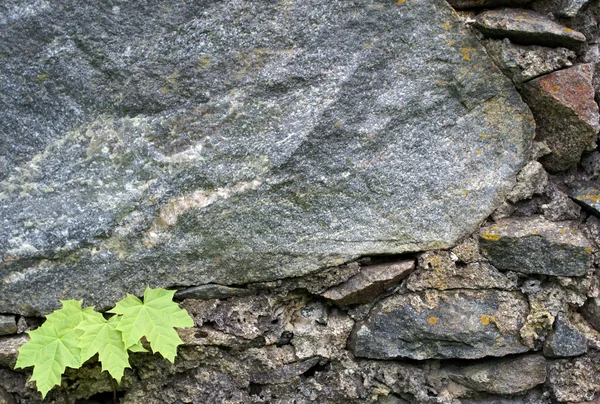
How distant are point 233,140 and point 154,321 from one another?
57 centimetres

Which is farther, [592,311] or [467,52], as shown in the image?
[592,311]

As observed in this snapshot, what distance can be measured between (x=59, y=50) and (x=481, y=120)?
123 centimetres

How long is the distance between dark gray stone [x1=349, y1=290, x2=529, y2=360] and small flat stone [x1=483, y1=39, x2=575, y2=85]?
26.5 inches

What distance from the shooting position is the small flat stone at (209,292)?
1687mm

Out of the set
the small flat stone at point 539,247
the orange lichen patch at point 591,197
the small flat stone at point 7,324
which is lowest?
the small flat stone at point 539,247

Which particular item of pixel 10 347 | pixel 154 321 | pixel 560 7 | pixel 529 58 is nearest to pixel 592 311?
pixel 529 58

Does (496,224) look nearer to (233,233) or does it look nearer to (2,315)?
(233,233)

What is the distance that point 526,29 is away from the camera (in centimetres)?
156

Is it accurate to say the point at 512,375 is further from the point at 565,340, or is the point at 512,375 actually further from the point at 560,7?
the point at 560,7

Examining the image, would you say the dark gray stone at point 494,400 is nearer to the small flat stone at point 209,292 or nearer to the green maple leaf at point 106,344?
the small flat stone at point 209,292

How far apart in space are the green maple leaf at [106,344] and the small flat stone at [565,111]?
1.40 meters

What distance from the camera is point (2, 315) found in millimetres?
1683

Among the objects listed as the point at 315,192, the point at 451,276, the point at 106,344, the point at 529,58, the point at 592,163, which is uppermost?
the point at 529,58

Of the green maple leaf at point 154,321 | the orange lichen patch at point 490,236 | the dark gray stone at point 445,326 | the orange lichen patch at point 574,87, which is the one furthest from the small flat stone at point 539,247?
the green maple leaf at point 154,321
